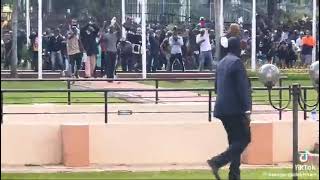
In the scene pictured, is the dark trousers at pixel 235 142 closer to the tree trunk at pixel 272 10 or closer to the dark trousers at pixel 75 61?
the dark trousers at pixel 75 61

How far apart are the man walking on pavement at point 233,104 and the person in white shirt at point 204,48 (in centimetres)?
1765

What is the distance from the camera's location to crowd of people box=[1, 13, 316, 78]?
24656 millimetres

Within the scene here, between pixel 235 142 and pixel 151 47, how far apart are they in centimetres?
1810

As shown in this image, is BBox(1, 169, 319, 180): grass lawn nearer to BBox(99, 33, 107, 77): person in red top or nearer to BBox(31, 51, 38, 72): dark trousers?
BBox(99, 33, 107, 77): person in red top

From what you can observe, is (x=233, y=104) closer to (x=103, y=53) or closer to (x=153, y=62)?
(x=103, y=53)

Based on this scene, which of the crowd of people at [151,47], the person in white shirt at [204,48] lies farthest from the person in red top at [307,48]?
the person in white shirt at [204,48]

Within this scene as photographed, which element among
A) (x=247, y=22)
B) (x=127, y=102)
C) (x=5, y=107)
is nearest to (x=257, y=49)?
(x=247, y=22)

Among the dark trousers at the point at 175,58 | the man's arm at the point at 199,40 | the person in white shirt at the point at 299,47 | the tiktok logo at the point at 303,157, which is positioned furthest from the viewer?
the person in white shirt at the point at 299,47

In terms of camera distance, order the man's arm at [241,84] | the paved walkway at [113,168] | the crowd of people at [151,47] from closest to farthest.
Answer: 1. the man's arm at [241,84]
2. the paved walkway at [113,168]
3. the crowd of people at [151,47]

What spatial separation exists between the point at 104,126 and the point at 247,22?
20.6 metres

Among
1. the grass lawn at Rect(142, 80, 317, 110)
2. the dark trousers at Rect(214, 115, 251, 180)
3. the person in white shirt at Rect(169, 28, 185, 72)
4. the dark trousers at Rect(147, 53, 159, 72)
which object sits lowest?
the dark trousers at Rect(214, 115, 251, 180)

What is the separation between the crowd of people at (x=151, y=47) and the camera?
24656 mm

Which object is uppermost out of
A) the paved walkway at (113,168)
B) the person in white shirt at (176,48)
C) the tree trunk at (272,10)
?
the tree trunk at (272,10)

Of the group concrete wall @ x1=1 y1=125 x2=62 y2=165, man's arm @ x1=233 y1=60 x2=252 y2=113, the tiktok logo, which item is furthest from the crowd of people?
man's arm @ x1=233 y1=60 x2=252 y2=113
